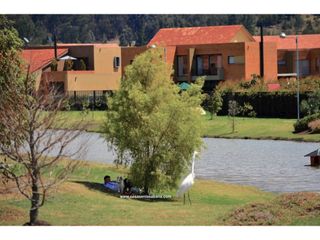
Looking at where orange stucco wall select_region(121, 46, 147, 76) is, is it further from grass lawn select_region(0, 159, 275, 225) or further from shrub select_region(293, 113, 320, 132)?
shrub select_region(293, 113, 320, 132)

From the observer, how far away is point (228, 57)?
24.6 meters

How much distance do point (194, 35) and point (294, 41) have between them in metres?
2.70

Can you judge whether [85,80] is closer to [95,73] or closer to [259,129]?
[95,73]

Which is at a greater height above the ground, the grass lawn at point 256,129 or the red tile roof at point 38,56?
the red tile roof at point 38,56

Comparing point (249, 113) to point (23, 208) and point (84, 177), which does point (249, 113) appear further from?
point (23, 208)

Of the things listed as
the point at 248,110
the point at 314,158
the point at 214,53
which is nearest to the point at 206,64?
the point at 214,53

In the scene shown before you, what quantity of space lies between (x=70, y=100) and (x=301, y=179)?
5.08m

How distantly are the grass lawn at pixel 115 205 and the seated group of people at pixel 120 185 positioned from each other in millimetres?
196

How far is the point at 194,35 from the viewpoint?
2409 cm

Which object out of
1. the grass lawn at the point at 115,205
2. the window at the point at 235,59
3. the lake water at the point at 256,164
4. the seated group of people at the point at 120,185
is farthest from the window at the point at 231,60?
the seated group of people at the point at 120,185

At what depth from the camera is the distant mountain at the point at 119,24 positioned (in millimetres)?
20953

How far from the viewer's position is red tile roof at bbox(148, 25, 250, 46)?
23.7m

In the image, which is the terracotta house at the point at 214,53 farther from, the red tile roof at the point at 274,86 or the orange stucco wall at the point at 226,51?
the red tile roof at the point at 274,86
